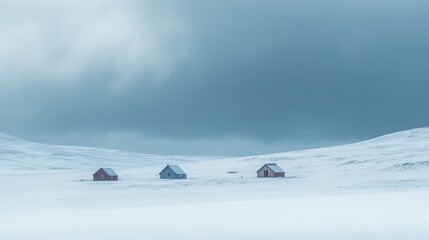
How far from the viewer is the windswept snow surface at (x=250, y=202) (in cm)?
1722

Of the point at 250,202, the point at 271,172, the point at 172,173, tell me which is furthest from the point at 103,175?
the point at 250,202

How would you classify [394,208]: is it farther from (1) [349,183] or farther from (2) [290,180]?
(2) [290,180]

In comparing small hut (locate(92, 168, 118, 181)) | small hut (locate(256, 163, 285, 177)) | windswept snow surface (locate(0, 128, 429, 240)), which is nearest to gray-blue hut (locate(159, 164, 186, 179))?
windswept snow surface (locate(0, 128, 429, 240))

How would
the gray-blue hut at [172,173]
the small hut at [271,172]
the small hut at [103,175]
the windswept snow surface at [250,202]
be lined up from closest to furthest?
the windswept snow surface at [250,202] < the small hut at [271,172] < the gray-blue hut at [172,173] < the small hut at [103,175]

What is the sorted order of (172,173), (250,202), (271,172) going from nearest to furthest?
(250,202)
(271,172)
(172,173)

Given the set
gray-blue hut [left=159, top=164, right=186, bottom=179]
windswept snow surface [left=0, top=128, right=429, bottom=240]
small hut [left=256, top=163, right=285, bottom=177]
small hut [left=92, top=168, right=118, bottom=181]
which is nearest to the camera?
windswept snow surface [left=0, top=128, right=429, bottom=240]

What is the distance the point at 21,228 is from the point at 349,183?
2575 cm

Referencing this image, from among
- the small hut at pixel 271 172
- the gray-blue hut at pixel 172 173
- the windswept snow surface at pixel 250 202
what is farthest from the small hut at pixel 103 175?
the small hut at pixel 271 172

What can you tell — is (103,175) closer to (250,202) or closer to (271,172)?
(271,172)

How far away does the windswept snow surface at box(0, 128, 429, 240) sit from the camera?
56.5 feet

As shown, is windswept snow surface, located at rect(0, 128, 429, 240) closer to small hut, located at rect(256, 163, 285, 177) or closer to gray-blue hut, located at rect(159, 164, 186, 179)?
small hut, located at rect(256, 163, 285, 177)

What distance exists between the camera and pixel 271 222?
19.3 metres

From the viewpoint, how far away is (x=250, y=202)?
91.0 ft

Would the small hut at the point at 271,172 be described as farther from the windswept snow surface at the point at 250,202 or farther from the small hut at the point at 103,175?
the small hut at the point at 103,175
